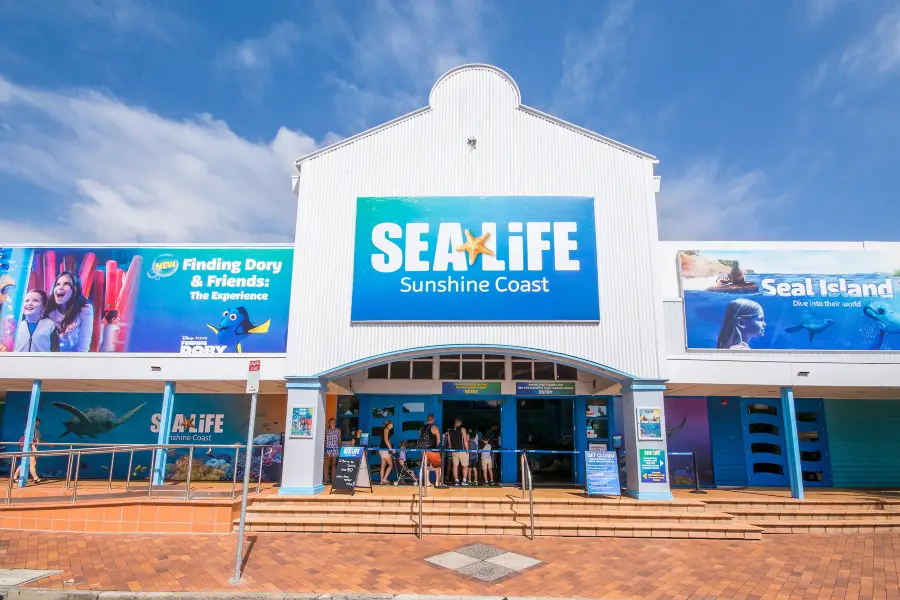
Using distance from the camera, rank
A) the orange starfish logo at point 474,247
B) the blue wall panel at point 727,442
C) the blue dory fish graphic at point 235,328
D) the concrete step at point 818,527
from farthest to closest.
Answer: the blue wall panel at point 727,442
the blue dory fish graphic at point 235,328
the orange starfish logo at point 474,247
the concrete step at point 818,527

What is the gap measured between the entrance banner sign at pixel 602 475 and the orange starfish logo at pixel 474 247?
5.08m

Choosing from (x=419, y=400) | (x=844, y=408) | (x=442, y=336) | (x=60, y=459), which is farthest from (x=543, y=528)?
(x=60, y=459)

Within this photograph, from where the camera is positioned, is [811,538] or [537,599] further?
[811,538]

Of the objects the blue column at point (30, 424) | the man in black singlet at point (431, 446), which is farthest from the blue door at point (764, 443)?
the blue column at point (30, 424)

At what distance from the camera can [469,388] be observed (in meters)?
14.4

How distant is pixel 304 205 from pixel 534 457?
28.8 feet

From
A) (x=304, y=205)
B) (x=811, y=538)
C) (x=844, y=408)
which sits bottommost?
(x=811, y=538)

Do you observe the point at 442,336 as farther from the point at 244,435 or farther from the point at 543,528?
the point at 244,435

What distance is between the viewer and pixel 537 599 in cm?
637

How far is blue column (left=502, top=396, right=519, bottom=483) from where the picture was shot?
45.4 ft

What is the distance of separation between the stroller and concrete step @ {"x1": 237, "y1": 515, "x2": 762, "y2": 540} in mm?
2708

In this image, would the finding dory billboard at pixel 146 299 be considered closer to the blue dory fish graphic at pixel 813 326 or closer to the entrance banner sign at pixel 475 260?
the entrance banner sign at pixel 475 260

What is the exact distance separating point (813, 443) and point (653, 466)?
6485 millimetres

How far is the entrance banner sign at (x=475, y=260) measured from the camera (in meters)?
12.3
